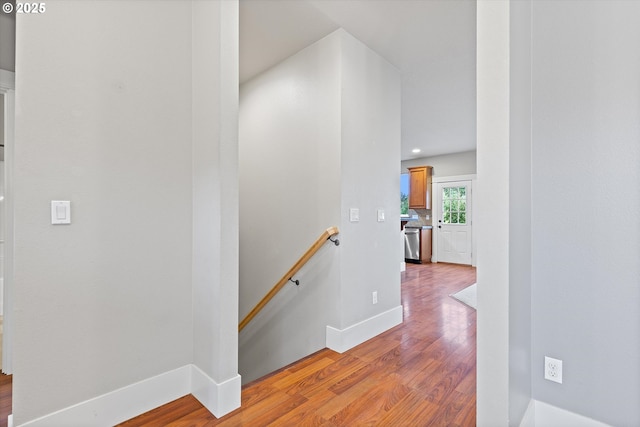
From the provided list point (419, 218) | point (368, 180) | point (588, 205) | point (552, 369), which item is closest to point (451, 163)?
point (419, 218)

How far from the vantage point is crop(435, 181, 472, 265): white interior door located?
285 inches

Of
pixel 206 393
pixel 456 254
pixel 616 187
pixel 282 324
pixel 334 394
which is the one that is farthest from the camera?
pixel 456 254

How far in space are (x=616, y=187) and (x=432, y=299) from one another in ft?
10.2

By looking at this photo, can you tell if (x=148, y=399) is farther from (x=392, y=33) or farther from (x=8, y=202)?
(x=392, y=33)

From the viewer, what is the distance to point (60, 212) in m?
1.51

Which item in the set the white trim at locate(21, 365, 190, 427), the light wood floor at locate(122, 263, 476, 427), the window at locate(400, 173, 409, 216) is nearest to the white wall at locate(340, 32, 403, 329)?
the light wood floor at locate(122, 263, 476, 427)

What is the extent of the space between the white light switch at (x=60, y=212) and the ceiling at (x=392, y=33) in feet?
5.90

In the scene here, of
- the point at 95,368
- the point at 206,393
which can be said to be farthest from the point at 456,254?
the point at 95,368

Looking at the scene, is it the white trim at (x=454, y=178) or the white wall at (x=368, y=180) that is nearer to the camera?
the white wall at (x=368, y=180)

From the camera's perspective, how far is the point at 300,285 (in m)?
2.96

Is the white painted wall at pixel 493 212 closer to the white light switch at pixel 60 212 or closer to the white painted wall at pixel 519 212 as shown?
the white painted wall at pixel 519 212

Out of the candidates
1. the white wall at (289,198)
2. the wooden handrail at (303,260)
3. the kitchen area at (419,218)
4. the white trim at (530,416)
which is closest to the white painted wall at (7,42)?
the white wall at (289,198)

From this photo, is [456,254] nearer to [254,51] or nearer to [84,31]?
[254,51]

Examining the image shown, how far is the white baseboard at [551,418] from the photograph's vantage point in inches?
58.6
